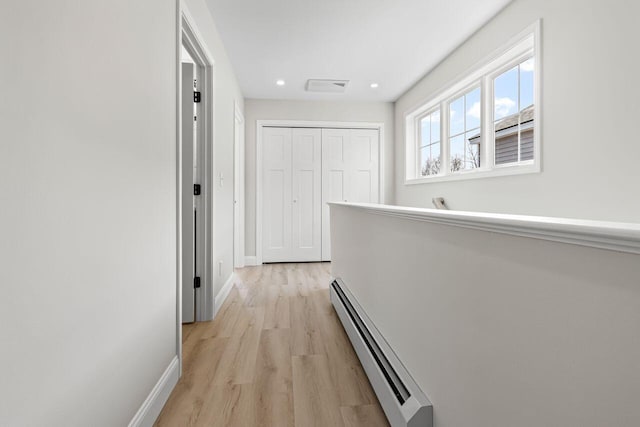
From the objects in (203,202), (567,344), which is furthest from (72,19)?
(203,202)

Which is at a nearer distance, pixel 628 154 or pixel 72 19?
pixel 72 19

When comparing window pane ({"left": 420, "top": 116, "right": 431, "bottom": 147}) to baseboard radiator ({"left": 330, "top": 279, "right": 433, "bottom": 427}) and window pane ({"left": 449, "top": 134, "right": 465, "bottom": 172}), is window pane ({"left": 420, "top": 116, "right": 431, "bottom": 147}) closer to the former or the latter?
window pane ({"left": 449, "top": 134, "right": 465, "bottom": 172})

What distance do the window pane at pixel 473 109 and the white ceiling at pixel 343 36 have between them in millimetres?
497

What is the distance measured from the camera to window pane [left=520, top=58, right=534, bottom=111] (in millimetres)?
2475

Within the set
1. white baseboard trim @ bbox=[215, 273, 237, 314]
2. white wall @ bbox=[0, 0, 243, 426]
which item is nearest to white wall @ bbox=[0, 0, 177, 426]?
white wall @ bbox=[0, 0, 243, 426]

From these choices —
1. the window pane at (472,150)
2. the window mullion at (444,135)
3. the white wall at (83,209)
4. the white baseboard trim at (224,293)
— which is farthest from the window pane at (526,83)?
the white baseboard trim at (224,293)

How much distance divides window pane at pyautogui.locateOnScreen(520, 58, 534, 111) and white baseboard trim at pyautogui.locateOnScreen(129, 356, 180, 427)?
295cm

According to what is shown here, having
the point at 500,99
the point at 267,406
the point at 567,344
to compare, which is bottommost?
the point at 267,406

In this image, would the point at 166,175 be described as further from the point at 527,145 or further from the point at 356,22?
the point at 527,145

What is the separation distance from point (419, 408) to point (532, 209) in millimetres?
1822

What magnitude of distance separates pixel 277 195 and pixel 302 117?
3.87 feet

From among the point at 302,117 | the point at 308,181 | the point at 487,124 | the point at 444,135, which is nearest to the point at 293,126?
the point at 302,117

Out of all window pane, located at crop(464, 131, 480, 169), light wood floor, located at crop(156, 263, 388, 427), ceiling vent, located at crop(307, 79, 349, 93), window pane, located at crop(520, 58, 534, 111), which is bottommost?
light wood floor, located at crop(156, 263, 388, 427)

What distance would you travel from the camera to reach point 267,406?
1429mm
